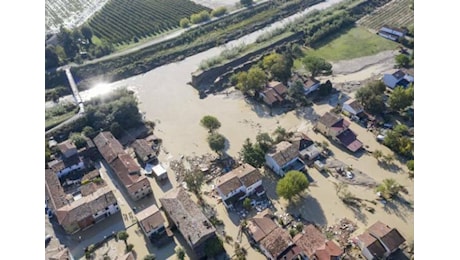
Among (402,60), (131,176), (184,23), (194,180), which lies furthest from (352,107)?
(184,23)

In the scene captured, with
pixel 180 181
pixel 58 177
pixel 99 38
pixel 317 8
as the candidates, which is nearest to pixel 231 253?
pixel 180 181

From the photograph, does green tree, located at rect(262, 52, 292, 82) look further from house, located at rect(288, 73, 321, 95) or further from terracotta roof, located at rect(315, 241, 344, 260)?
terracotta roof, located at rect(315, 241, 344, 260)

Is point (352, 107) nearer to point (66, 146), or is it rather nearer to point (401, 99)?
point (401, 99)

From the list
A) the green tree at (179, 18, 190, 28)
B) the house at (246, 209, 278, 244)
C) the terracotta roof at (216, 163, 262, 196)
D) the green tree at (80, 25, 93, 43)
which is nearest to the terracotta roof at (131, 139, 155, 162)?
the terracotta roof at (216, 163, 262, 196)

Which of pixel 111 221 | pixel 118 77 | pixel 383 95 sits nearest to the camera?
pixel 111 221

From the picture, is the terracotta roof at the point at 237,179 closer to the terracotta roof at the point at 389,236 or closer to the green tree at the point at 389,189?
the terracotta roof at the point at 389,236

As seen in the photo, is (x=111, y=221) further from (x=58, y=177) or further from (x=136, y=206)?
(x=58, y=177)
